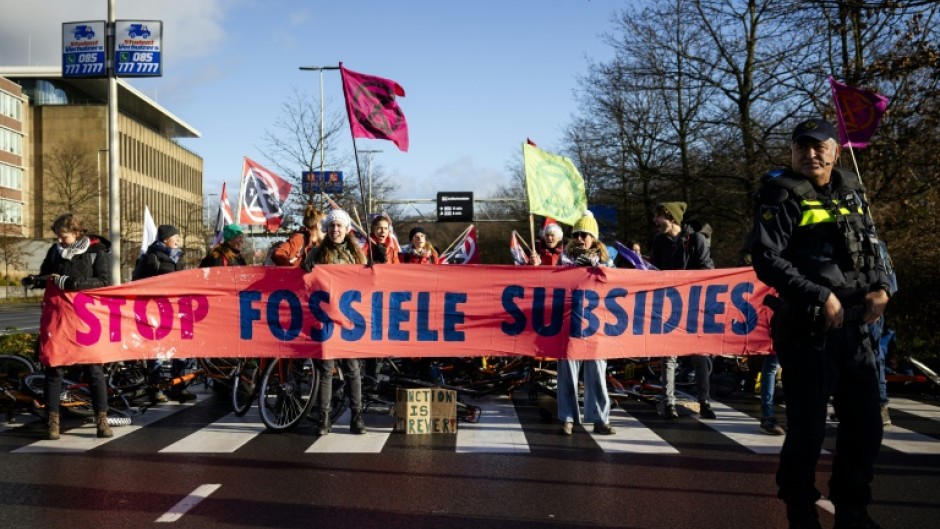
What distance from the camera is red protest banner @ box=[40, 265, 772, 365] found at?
9.47 metres

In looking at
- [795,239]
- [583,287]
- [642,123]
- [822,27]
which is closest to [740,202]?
[642,123]

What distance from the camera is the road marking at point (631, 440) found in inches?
327

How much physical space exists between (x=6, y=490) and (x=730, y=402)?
7813 millimetres

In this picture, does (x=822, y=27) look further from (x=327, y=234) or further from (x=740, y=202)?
(x=740, y=202)

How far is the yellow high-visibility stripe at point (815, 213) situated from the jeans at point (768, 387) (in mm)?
4553

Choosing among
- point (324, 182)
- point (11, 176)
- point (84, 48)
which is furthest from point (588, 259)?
point (11, 176)

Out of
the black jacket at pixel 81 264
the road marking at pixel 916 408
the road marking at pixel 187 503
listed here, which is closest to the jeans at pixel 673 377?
the road marking at pixel 916 408

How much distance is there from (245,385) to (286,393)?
127 cm

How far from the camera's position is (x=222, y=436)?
905 cm

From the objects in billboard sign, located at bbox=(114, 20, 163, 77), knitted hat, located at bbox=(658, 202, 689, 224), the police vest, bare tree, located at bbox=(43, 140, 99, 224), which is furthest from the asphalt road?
bare tree, located at bbox=(43, 140, 99, 224)

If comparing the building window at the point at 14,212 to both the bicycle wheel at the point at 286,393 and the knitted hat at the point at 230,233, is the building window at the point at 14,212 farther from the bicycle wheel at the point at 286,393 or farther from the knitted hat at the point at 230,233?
the bicycle wheel at the point at 286,393

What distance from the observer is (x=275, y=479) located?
23.3ft

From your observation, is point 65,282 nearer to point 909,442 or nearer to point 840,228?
point 840,228

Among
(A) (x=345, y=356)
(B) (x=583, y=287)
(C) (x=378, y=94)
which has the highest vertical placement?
(C) (x=378, y=94)
